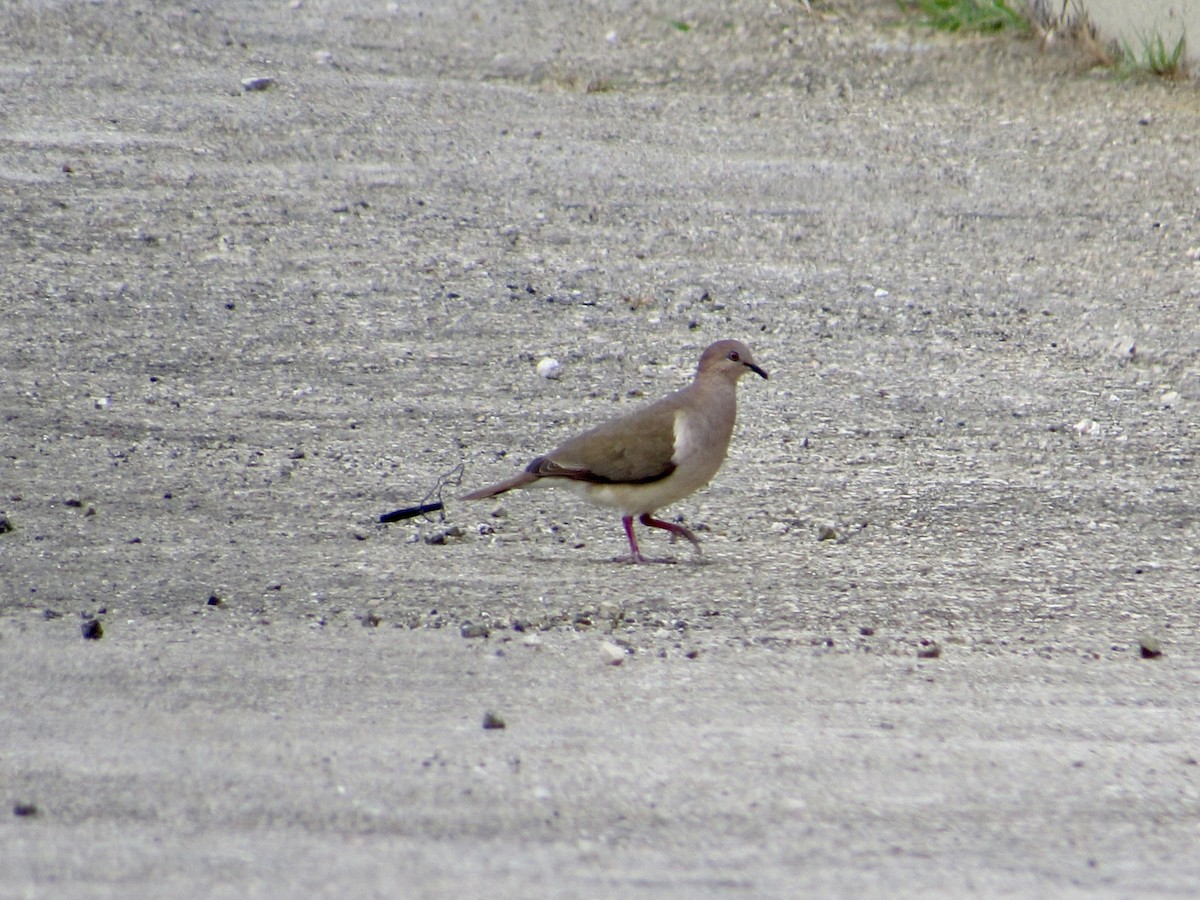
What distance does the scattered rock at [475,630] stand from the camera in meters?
5.20

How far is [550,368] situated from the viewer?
8211mm

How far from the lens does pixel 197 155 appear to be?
11.2 m

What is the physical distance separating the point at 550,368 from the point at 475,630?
10.3ft

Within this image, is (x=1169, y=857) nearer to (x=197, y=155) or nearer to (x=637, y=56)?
(x=197, y=155)

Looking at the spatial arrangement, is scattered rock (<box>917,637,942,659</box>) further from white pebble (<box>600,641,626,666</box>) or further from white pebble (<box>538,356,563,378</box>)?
white pebble (<box>538,356,563,378</box>)

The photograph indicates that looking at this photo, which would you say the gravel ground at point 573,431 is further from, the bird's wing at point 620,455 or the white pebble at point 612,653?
the bird's wing at point 620,455

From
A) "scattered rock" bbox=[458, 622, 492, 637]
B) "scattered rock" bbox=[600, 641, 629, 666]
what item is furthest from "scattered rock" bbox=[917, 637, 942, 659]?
"scattered rock" bbox=[458, 622, 492, 637]

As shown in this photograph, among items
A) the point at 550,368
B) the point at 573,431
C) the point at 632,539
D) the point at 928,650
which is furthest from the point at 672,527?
the point at 550,368

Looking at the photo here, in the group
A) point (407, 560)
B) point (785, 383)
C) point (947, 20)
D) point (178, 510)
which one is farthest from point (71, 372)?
point (947, 20)

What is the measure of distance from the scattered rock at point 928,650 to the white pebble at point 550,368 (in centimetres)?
331

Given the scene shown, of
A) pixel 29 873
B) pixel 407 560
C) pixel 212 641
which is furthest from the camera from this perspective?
pixel 407 560

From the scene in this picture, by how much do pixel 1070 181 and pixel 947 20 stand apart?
3.53 meters

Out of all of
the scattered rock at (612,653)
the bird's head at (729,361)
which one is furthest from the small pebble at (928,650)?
the bird's head at (729,361)

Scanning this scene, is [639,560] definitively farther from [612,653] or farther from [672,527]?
[612,653]
